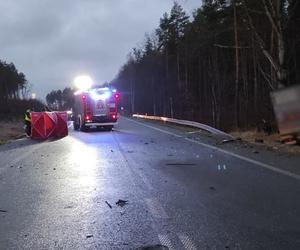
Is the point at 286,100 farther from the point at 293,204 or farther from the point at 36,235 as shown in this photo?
the point at 293,204

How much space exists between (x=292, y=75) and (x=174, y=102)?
6050 centimetres

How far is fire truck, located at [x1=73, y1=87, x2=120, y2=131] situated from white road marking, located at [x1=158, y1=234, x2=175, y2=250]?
1198 inches

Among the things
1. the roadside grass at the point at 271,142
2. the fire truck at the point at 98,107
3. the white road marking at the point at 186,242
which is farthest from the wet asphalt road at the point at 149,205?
the fire truck at the point at 98,107

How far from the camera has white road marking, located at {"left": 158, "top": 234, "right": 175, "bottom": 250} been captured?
6379 mm

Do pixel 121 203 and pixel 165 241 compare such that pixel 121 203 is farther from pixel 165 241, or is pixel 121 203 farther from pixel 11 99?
pixel 11 99

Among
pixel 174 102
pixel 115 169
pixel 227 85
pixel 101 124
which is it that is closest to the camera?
pixel 115 169

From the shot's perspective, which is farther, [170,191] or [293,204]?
[170,191]

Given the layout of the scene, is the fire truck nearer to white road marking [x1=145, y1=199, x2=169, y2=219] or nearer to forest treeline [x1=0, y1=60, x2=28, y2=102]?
white road marking [x1=145, y1=199, x2=169, y2=219]

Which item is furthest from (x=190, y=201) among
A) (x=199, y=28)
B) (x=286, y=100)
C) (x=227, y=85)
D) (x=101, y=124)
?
(x=199, y=28)

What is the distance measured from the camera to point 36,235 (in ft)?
23.2

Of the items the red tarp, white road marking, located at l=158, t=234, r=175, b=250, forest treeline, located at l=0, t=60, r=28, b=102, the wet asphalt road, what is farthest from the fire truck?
forest treeline, located at l=0, t=60, r=28, b=102

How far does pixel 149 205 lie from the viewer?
8977mm

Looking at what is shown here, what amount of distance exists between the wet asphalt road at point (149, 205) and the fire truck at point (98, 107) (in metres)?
21.2

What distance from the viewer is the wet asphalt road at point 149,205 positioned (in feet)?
22.1
